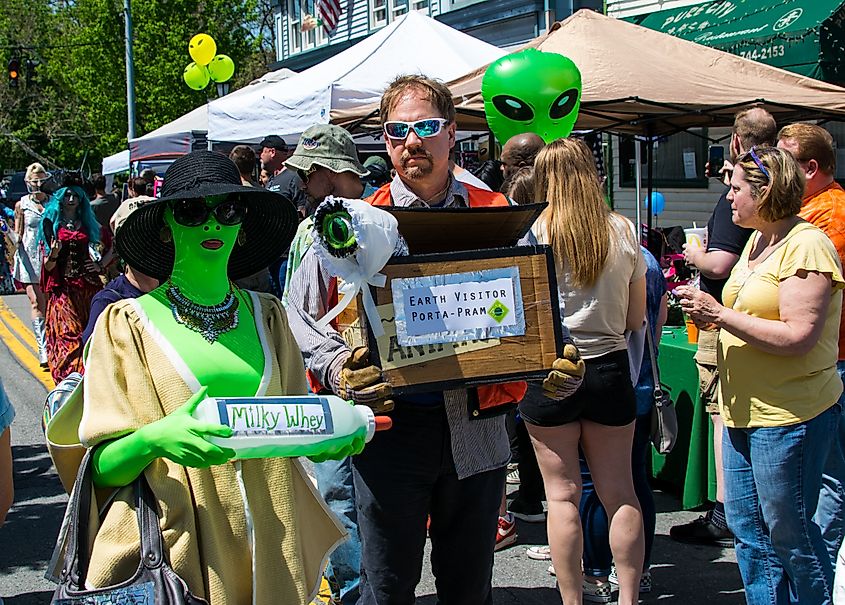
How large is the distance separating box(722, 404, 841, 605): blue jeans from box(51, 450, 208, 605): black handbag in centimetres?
232

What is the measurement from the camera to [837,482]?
4.10 m

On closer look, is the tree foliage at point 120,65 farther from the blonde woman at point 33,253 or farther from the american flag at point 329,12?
the blonde woman at point 33,253

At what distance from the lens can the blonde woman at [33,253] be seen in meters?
10.2

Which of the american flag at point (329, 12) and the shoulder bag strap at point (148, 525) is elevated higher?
the american flag at point (329, 12)

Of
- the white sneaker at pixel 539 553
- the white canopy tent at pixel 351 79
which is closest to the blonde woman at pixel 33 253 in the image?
the white canopy tent at pixel 351 79

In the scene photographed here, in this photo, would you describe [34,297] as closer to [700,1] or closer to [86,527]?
[86,527]

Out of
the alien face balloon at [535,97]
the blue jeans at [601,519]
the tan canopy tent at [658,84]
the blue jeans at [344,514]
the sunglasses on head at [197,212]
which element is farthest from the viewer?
the tan canopy tent at [658,84]

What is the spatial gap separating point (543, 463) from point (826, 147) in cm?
215

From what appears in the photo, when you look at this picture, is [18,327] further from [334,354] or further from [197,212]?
[197,212]

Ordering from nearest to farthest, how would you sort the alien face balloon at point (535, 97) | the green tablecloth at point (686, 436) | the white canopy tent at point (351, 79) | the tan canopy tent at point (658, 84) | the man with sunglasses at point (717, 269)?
the man with sunglasses at point (717, 269)
the green tablecloth at point (686, 436)
the alien face balloon at point (535, 97)
the tan canopy tent at point (658, 84)
the white canopy tent at point (351, 79)

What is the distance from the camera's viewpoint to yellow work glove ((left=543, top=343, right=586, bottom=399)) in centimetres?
274

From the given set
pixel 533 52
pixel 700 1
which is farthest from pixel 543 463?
pixel 700 1

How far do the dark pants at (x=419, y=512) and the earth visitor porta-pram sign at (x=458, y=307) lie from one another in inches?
12.8

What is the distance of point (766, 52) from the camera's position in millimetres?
11164
